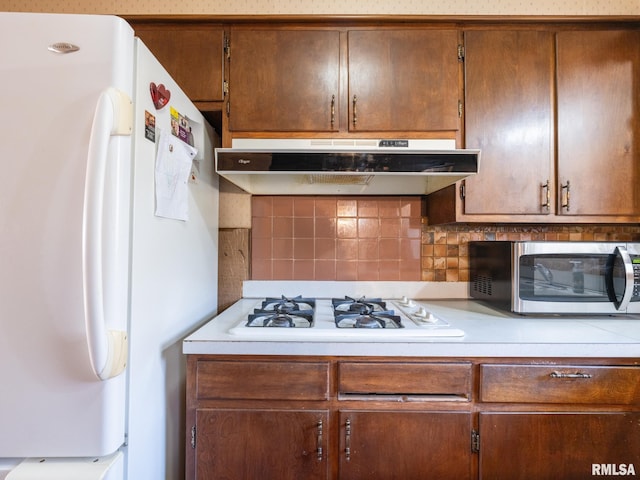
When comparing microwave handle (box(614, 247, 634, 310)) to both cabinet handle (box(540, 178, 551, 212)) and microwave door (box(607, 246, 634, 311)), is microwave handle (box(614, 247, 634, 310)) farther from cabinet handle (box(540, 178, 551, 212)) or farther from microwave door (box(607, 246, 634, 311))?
cabinet handle (box(540, 178, 551, 212))

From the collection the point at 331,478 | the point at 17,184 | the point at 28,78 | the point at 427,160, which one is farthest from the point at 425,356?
the point at 28,78

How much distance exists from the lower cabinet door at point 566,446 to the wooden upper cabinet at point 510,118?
80 cm

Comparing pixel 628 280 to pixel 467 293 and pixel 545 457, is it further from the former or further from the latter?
pixel 545 457

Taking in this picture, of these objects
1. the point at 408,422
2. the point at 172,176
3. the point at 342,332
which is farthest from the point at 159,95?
the point at 408,422

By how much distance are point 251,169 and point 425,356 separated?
908mm

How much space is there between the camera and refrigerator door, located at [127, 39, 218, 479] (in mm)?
865

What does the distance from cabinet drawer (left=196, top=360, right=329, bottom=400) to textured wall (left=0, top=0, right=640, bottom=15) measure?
147 cm

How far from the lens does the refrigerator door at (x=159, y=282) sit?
34.1 inches

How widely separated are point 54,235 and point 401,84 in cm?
134

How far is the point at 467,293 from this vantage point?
171 centimetres

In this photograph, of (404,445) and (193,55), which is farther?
(193,55)

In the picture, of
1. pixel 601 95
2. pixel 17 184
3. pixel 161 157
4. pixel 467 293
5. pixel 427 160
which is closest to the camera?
pixel 17 184

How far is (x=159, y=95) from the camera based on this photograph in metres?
0.96

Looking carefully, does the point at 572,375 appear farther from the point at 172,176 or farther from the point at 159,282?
the point at 172,176
